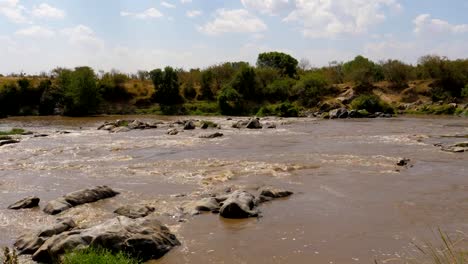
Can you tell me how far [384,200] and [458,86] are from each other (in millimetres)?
64466

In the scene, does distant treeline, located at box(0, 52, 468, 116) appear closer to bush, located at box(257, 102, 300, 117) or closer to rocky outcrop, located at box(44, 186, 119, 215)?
bush, located at box(257, 102, 300, 117)

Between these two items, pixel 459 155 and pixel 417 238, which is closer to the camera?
pixel 417 238

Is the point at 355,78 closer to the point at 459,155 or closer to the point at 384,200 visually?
the point at 459,155

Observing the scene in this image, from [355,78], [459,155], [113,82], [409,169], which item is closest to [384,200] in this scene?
[409,169]

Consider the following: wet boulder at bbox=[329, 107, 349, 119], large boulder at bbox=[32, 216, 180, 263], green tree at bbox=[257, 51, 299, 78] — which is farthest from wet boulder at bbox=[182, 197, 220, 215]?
green tree at bbox=[257, 51, 299, 78]

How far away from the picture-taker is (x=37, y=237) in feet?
38.2

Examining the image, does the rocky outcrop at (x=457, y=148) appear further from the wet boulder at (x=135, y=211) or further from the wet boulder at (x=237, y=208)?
the wet boulder at (x=135, y=211)

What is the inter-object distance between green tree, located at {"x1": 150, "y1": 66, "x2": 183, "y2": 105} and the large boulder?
65714 mm

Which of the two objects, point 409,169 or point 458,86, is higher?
point 458,86

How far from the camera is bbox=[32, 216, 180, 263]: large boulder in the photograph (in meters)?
10.5

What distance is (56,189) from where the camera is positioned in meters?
19.2

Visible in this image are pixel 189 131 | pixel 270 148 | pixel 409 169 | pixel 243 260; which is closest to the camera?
pixel 243 260

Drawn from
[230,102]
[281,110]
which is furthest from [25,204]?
[230,102]

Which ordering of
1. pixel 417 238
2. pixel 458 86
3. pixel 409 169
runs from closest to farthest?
1. pixel 417 238
2. pixel 409 169
3. pixel 458 86
